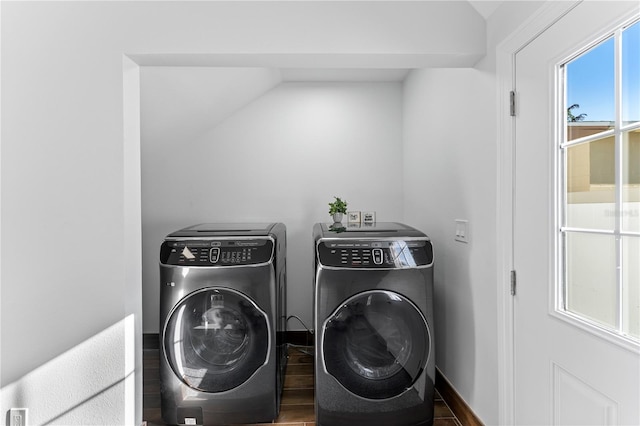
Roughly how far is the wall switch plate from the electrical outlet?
6.80 ft

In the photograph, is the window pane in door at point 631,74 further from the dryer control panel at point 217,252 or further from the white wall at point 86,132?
the dryer control panel at point 217,252

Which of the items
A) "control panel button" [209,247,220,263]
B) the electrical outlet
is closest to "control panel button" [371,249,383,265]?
"control panel button" [209,247,220,263]

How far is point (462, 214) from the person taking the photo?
6.99ft

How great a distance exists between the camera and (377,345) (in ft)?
6.76

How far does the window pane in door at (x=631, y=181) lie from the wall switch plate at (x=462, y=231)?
95 cm

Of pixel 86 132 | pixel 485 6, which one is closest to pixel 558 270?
pixel 485 6

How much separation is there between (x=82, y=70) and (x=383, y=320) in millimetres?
1740

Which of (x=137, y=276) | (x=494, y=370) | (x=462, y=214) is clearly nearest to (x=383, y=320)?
(x=494, y=370)

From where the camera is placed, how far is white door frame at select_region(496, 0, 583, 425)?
5.43 feet

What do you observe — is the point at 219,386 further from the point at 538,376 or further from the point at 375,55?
the point at 375,55

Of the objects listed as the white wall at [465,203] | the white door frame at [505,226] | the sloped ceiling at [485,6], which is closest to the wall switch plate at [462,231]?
the white wall at [465,203]

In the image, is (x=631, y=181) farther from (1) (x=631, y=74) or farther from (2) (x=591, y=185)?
(1) (x=631, y=74)

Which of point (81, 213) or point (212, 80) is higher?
point (212, 80)

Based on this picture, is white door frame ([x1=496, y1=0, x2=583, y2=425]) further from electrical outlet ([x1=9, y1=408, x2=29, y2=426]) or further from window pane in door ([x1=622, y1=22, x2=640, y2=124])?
electrical outlet ([x1=9, y1=408, x2=29, y2=426])
